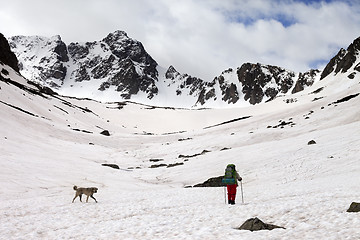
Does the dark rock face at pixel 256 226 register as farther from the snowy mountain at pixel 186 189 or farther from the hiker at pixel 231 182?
the hiker at pixel 231 182

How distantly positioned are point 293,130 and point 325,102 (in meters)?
32.0

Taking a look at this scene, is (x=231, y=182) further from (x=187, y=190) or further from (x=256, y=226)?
(x=187, y=190)

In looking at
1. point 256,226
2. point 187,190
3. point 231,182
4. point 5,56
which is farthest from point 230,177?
point 5,56

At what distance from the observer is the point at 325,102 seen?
71.4m

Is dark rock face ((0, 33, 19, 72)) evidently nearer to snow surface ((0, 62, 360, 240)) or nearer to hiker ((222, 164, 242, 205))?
snow surface ((0, 62, 360, 240))

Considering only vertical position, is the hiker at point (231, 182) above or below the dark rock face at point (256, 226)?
above

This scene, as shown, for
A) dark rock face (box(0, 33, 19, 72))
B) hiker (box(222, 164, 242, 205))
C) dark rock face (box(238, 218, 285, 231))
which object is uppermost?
dark rock face (box(0, 33, 19, 72))

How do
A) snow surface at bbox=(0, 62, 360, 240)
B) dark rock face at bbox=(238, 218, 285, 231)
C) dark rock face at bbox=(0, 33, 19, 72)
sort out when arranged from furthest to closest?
dark rock face at bbox=(0, 33, 19, 72) < snow surface at bbox=(0, 62, 360, 240) < dark rock face at bbox=(238, 218, 285, 231)

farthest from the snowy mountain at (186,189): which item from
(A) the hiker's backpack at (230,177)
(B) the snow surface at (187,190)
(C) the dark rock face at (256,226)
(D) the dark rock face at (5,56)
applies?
(D) the dark rock face at (5,56)

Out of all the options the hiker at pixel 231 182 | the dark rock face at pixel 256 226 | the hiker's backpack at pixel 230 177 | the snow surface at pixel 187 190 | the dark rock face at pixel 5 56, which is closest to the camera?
the dark rock face at pixel 256 226

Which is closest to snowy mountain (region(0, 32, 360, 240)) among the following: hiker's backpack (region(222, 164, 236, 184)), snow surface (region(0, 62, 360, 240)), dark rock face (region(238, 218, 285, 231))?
snow surface (region(0, 62, 360, 240))

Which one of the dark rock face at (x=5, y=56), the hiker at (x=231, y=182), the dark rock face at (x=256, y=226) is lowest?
the dark rock face at (x=256, y=226)

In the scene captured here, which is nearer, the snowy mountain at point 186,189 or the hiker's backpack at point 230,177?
the snowy mountain at point 186,189

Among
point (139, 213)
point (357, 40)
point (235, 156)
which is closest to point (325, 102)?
point (235, 156)
